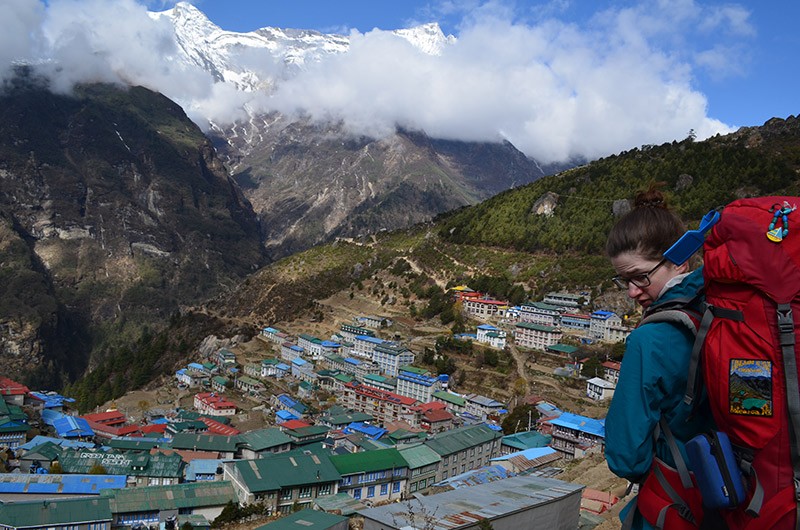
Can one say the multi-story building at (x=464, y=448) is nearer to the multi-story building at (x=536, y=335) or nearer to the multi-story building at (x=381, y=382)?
the multi-story building at (x=381, y=382)

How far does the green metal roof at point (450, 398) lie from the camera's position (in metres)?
38.3

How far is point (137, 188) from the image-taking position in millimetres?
168500

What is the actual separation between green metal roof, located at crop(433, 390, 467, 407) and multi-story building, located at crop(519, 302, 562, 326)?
1276cm

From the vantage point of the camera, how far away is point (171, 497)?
75.8ft

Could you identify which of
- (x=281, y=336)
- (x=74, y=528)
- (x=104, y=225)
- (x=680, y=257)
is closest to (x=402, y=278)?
(x=281, y=336)

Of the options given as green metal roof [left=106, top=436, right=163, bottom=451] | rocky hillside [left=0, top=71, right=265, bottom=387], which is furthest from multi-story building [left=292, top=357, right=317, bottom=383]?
rocky hillside [left=0, top=71, right=265, bottom=387]

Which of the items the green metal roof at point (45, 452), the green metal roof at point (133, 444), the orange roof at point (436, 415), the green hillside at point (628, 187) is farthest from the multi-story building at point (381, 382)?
the green hillside at point (628, 187)

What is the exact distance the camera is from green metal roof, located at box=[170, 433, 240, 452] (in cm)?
3156

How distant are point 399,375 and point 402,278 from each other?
25.0 meters

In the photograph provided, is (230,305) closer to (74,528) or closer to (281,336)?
(281,336)

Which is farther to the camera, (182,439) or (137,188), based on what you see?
(137,188)

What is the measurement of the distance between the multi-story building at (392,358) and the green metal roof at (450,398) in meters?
6.25

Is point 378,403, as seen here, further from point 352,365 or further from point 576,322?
point 576,322

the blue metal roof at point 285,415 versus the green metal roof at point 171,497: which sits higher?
the green metal roof at point 171,497
